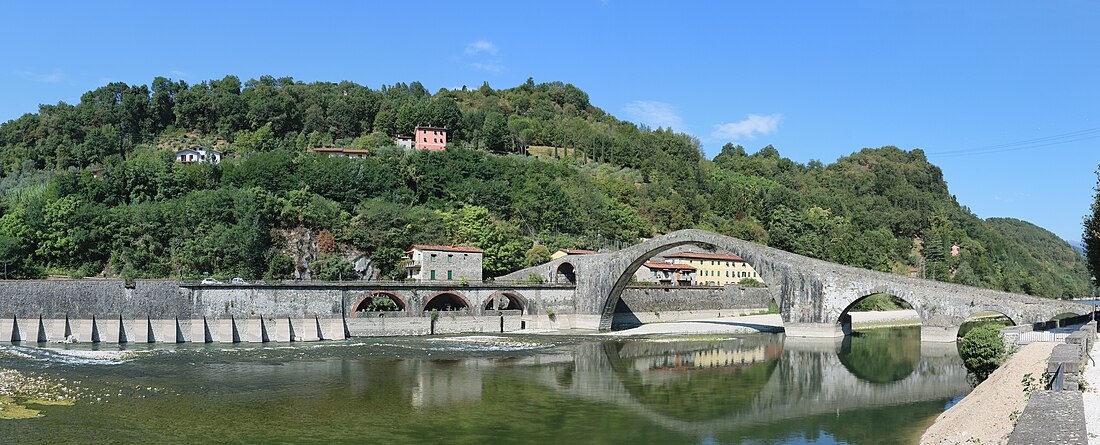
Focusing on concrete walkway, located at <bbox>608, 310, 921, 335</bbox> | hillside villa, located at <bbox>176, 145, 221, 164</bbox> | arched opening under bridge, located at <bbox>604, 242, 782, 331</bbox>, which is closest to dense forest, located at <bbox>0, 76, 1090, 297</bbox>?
hillside villa, located at <bbox>176, 145, 221, 164</bbox>

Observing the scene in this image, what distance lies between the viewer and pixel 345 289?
51.4 meters

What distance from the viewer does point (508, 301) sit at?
60.3 m

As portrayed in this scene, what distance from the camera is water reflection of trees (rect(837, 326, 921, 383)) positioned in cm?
Answer: 3866

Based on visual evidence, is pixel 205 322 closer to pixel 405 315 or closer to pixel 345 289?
pixel 345 289

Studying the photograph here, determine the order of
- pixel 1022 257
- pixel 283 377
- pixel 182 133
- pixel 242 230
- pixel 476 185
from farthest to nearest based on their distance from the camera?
pixel 1022 257 < pixel 182 133 < pixel 476 185 < pixel 242 230 < pixel 283 377

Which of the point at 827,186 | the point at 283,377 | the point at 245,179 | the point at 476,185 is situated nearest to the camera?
the point at 283,377

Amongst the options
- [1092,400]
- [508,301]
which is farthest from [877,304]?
[1092,400]

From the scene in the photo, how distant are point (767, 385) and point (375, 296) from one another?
2803 centimetres

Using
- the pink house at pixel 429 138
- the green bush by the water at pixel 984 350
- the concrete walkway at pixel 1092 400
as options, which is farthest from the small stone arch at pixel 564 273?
the pink house at pixel 429 138

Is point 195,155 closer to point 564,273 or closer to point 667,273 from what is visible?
point 564,273

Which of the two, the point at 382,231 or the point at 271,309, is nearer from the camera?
the point at 271,309

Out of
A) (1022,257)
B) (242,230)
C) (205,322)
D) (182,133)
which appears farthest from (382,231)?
(1022,257)

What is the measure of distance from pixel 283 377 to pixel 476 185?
5023cm

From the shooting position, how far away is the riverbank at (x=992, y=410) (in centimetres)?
1848
